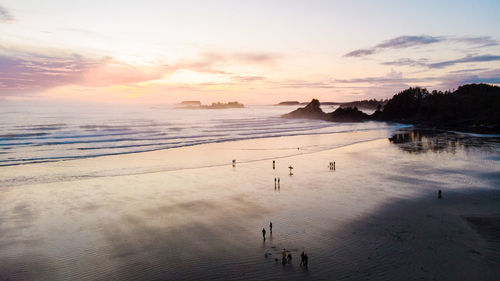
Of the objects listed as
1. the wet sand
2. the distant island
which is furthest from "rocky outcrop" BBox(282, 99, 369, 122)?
the wet sand

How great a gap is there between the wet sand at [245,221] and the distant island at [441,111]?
162ft

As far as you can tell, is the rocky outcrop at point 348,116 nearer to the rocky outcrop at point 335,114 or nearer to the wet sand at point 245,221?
the rocky outcrop at point 335,114

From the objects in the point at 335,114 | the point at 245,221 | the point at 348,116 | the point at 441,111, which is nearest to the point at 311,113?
the point at 335,114

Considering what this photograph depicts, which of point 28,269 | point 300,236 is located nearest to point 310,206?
point 300,236

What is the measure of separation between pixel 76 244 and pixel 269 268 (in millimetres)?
10941

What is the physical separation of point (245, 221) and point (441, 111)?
103m

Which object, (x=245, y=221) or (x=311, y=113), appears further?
(x=311, y=113)

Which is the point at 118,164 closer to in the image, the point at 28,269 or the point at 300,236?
the point at 28,269

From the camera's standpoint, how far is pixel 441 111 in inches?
3930

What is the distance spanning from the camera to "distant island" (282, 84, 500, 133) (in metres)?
76.2

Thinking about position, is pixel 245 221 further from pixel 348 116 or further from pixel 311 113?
pixel 311 113

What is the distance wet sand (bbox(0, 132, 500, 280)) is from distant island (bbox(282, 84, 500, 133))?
49238 millimetres

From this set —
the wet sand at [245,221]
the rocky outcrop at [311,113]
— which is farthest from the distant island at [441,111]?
the wet sand at [245,221]

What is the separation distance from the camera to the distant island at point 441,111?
250ft
